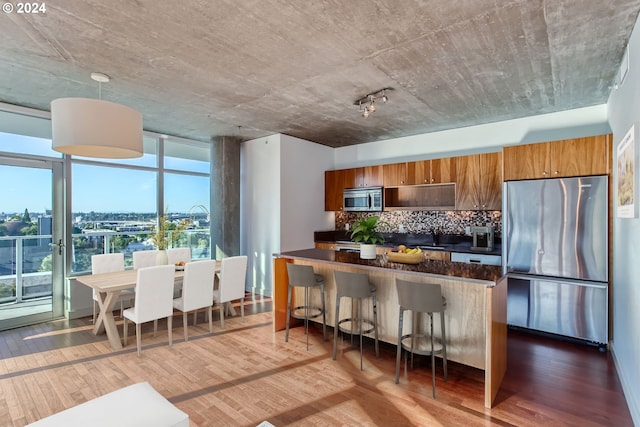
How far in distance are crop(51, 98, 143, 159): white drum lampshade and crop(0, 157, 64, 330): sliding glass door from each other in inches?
92.3

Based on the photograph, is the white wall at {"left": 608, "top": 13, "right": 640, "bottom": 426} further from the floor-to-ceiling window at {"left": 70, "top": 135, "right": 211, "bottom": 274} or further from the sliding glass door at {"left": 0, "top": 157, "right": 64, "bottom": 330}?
the sliding glass door at {"left": 0, "top": 157, "right": 64, "bottom": 330}

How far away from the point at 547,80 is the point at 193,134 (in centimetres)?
522

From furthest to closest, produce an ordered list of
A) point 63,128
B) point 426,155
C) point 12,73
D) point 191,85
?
point 426,155 < point 191,85 < point 12,73 < point 63,128

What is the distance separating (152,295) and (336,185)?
3904 mm

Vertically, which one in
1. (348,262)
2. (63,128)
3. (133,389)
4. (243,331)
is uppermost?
(63,128)

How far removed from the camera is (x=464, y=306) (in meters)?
2.86

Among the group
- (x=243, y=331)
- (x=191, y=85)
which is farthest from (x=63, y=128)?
(x=243, y=331)

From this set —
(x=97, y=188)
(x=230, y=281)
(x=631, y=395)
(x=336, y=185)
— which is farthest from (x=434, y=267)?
(x=97, y=188)

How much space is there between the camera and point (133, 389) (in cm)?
192

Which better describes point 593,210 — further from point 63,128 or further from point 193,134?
point 193,134

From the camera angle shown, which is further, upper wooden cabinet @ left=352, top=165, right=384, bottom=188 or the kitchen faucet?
upper wooden cabinet @ left=352, top=165, right=384, bottom=188

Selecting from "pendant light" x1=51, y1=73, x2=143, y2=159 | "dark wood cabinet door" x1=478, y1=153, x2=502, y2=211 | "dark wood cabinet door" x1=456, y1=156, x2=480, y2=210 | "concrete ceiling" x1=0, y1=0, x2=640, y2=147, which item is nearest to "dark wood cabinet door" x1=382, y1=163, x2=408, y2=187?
"dark wood cabinet door" x1=456, y1=156, x2=480, y2=210

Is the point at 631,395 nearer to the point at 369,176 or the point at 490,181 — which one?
the point at 490,181

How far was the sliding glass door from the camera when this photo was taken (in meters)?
4.20
